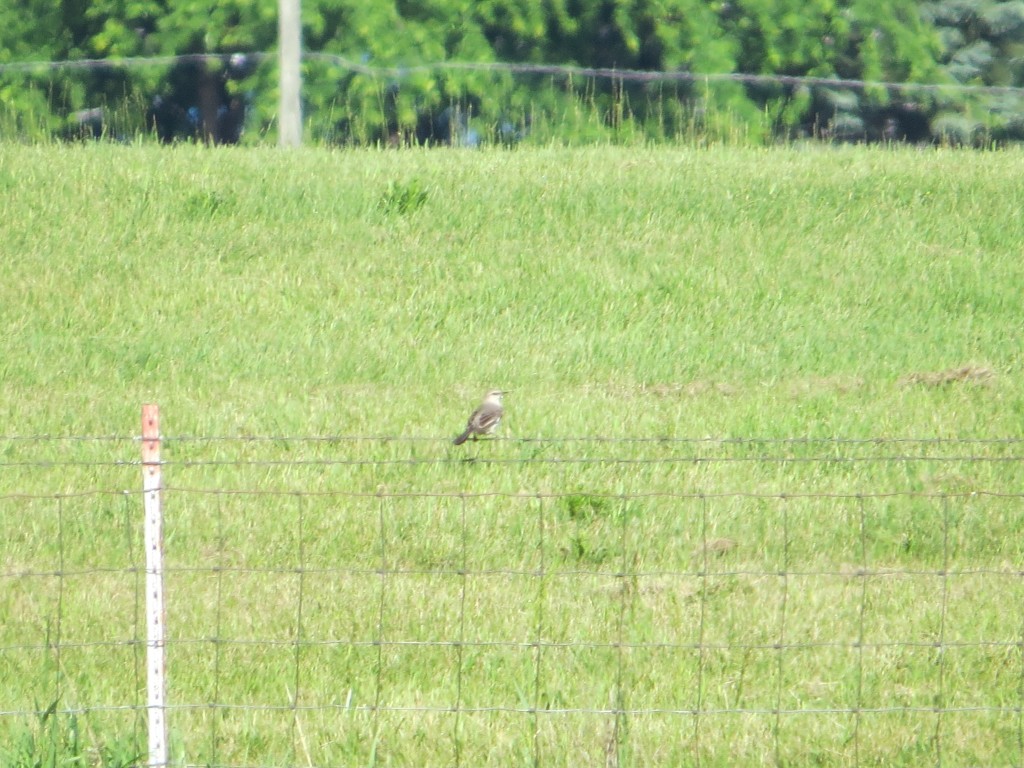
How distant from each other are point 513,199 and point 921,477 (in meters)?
5.19

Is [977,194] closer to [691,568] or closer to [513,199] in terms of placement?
[513,199]

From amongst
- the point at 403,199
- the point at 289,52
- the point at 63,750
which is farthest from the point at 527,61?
the point at 63,750

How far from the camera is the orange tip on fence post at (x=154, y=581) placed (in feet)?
15.1

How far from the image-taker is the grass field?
5.55m

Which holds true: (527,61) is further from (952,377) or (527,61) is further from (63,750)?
(63,750)

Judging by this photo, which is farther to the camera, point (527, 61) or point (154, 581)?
point (527, 61)

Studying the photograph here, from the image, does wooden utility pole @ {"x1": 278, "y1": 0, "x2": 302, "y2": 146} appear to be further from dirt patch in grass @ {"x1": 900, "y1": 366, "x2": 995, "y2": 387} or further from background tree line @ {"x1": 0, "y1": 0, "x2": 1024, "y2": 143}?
dirt patch in grass @ {"x1": 900, "y1": 366, "x2": 995, "y2": 387}

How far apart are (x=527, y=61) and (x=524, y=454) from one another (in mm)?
13725

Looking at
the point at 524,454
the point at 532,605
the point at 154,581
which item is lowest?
the point at 532,605

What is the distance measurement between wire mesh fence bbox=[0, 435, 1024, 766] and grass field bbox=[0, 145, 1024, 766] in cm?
2

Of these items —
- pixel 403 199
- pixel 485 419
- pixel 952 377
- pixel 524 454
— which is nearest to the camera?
pixel 485 419

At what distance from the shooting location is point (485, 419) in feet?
26.9

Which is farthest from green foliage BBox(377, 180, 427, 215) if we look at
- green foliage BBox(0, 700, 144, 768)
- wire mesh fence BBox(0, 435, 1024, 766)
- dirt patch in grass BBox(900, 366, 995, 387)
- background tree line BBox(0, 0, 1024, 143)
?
green foliage BBox(0, 700, 144, 768)

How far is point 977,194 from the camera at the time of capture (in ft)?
41.5
